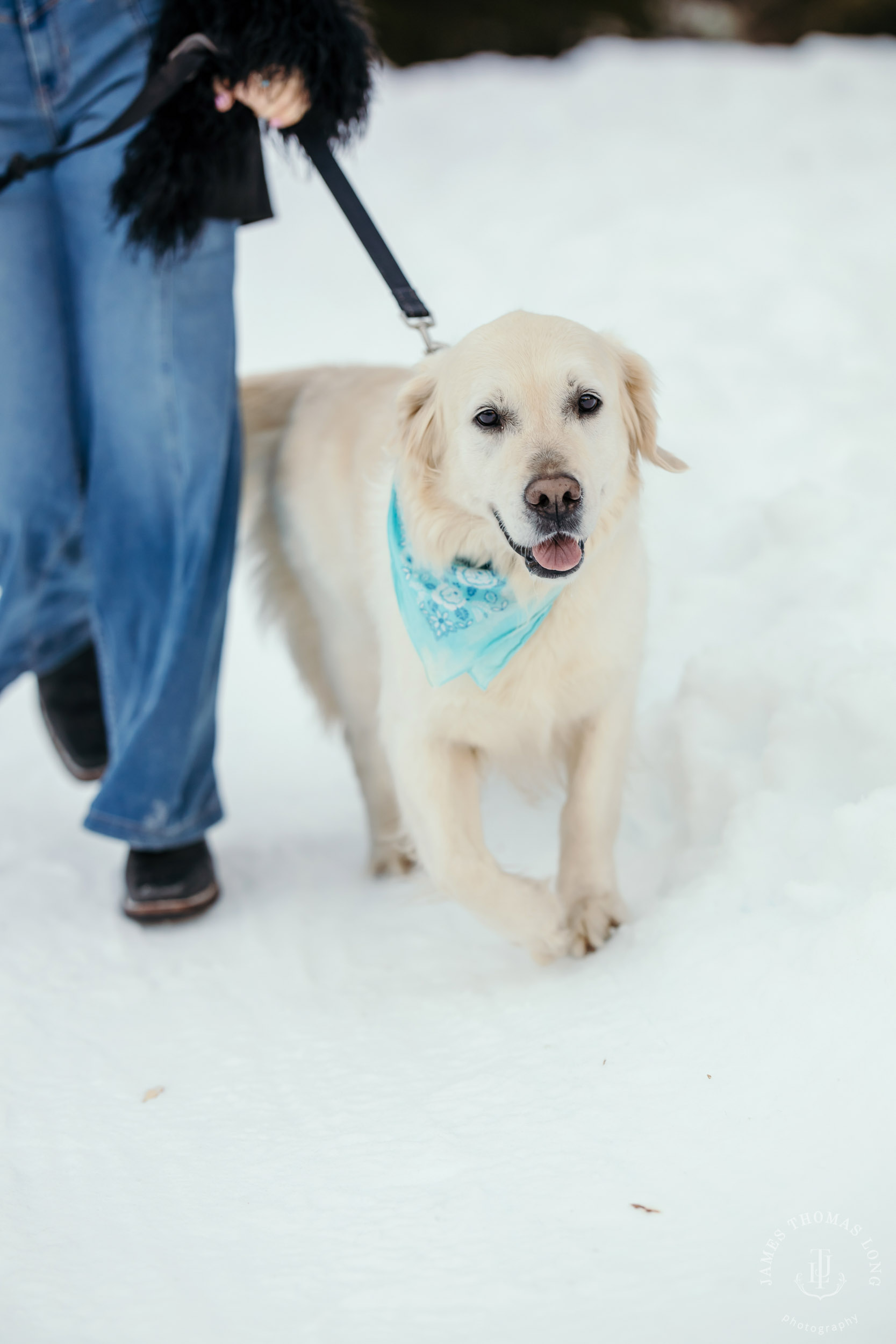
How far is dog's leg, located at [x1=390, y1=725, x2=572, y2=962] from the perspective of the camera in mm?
2227

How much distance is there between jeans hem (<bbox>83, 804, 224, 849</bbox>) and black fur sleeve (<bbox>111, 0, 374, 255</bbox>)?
123 cm

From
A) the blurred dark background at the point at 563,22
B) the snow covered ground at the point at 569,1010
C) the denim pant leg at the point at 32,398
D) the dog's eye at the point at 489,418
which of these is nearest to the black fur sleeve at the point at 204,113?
the denim pant leg at the point at 32,398

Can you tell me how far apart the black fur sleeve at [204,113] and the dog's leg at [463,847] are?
1153 millimetres

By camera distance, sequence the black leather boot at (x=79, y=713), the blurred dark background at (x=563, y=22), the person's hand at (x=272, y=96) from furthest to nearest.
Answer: the blurred dark background at (x=563, y=22)
the black leather boot at (x=79, y=713)
the person's hand at (x=272, y=96)

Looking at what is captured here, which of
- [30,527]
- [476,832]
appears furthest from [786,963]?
[30,527]

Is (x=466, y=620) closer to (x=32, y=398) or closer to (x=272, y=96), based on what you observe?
(x=32, y=398)

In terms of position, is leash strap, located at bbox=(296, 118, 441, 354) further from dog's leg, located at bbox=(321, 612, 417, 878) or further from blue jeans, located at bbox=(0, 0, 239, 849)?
dog's leg, located at bbox=(321, 612, 417, 878)

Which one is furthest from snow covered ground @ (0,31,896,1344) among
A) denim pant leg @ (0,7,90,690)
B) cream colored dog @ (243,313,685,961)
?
denim pant leg @ (0,7,90,690)

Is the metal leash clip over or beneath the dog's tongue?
over

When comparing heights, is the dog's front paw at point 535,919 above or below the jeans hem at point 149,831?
above

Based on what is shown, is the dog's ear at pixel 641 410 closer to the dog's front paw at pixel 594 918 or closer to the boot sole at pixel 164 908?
the dog's front paw at pixel 594 918

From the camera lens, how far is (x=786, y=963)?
186cm

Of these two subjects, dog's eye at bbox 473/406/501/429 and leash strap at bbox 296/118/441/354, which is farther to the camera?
leash strap at bbox 296/118/441/354

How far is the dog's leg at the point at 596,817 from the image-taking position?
92.0 inches
